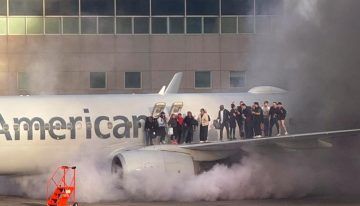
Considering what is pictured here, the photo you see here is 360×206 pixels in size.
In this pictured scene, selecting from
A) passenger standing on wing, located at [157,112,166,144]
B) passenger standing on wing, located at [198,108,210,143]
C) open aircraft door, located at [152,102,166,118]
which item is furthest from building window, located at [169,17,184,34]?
passenger standing on wing, located at [157,112,166,144]

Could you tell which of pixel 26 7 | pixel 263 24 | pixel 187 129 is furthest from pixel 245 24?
pixel 187 129

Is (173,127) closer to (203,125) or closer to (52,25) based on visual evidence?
(203,125)

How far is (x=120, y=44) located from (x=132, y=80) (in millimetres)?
1725

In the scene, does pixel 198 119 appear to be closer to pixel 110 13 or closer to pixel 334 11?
pixel 334 11

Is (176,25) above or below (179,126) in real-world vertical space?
above

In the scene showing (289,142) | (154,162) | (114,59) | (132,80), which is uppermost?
(114,59)

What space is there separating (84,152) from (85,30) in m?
14.4

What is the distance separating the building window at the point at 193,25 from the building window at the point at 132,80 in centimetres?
302

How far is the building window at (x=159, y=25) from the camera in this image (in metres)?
Answer: 40.4

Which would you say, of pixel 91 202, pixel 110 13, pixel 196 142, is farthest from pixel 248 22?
pixel 91 202

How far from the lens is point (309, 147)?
84.0 feet

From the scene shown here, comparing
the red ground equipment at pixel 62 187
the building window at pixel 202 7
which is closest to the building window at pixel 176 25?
the building window at pixel 202 7

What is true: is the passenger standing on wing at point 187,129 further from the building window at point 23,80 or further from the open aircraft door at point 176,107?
the building window at point 23,80

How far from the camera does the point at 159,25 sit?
1591 inches
